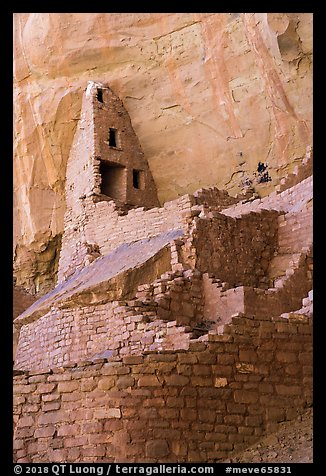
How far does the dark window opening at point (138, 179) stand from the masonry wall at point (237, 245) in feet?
20.8

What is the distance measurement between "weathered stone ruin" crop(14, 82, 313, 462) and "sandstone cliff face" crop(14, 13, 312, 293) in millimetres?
551

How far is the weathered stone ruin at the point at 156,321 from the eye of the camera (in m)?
8.47

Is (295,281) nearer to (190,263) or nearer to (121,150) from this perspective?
(190,263)

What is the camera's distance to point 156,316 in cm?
1125

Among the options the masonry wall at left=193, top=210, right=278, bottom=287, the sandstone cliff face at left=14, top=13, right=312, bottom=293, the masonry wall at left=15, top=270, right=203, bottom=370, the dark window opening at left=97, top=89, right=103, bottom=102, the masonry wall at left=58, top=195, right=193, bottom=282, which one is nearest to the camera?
the masonry wall at left=15, top=270, right=203, bottom=370

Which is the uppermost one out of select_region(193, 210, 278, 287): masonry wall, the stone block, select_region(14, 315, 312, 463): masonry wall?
select_region(193, 210, 278, 287): masonry wall

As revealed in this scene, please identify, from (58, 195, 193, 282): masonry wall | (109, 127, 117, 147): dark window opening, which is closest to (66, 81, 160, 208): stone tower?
(109, 127, 117, 147): dark window opening

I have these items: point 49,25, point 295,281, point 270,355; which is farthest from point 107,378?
point 49,25

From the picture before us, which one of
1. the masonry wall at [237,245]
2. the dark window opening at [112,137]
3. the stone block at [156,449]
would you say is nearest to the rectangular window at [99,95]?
the dark window opening at [112,137]

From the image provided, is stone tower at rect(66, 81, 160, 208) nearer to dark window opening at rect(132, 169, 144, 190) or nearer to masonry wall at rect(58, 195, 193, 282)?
dark window opening at rect(132, 169, 144, 190)

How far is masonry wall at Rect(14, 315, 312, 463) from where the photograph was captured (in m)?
8.32

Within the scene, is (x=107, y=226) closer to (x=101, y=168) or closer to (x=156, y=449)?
(x=101, y=168)

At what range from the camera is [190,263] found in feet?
43.5

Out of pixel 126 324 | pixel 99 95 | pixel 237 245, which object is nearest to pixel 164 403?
pixel 126 324
